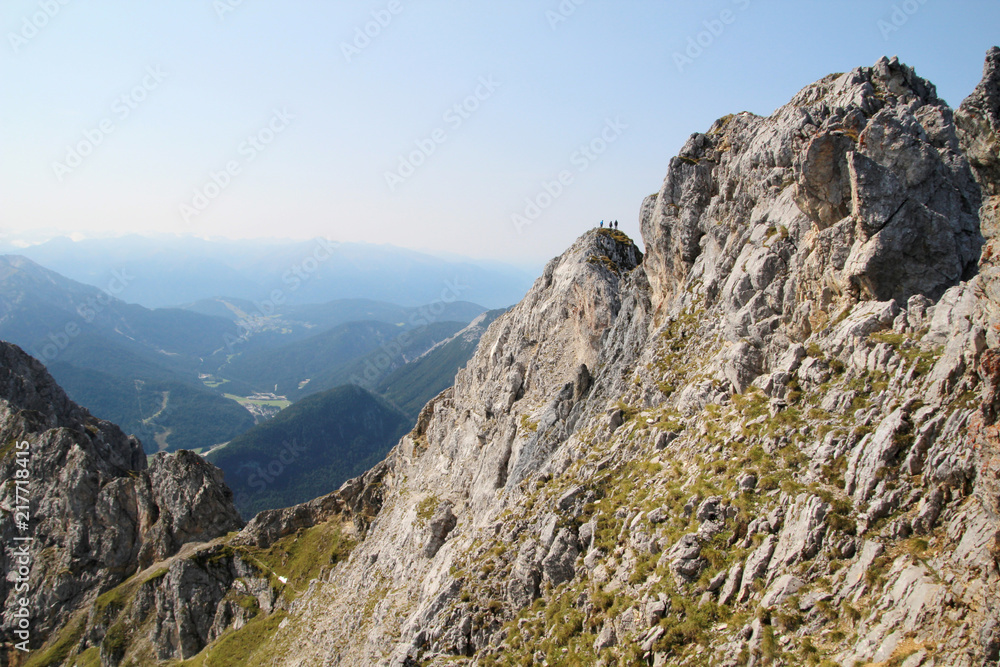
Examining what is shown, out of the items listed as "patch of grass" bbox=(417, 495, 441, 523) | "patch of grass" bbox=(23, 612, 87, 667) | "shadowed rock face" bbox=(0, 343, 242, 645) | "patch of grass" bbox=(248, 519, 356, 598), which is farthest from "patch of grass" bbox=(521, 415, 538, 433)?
"patch of grass" bbox=(23, 612, 87, 667)

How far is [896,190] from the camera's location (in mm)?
24531

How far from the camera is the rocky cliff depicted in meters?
15.8

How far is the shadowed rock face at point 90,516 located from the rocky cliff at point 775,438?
56.5 m

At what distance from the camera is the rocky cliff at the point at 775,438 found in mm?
15750

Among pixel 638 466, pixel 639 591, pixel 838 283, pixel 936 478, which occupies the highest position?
pixel 838 283

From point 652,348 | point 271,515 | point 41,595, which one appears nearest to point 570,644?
point 652,348

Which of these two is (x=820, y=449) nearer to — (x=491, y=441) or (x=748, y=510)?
(x=748, y=510)

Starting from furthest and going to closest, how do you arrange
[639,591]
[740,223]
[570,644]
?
[740,223], [570,644], [639,591]

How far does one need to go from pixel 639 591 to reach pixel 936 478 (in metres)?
13.4

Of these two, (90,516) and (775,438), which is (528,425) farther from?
(90,516)

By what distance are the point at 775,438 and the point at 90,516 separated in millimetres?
121859

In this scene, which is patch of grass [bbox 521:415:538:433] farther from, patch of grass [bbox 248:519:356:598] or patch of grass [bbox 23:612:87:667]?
patch of grass [bbox 23:612:87:667]

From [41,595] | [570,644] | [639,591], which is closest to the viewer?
[639,591]

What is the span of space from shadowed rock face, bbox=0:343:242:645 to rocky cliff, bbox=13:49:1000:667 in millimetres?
56498
